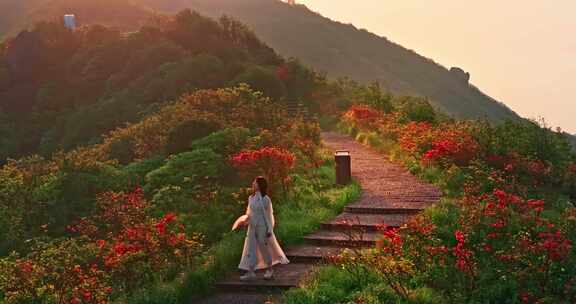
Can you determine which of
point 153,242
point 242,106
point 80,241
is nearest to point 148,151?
point 242,106

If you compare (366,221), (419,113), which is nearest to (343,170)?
(366,221)

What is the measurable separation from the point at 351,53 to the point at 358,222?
88.4 m

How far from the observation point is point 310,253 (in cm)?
1150

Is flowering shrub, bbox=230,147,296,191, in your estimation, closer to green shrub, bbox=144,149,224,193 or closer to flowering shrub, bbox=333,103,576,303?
green shrub, bbox=144,149,224,193

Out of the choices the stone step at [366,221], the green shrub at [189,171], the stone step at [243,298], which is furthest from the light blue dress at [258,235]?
the green shrub at [189,171]

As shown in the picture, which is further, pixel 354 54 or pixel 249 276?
pixel 354 54

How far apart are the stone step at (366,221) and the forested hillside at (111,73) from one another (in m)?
15.9

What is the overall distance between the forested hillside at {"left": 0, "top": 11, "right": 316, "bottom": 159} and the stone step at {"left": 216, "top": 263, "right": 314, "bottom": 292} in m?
17.7

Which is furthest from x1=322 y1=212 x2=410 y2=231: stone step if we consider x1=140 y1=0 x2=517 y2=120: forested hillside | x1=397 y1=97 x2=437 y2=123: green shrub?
x1=140 y1=0 x2=517 y2=120: forested hillside

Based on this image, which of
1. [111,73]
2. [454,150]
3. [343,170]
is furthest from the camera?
[111,73]

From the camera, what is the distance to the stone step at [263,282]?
33.8ft

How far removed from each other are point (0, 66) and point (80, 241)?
28.3 metres

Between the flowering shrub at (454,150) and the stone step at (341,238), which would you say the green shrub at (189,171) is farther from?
the flowering shrub at (454,150)

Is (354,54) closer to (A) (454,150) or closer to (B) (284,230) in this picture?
(A) (454,150)
